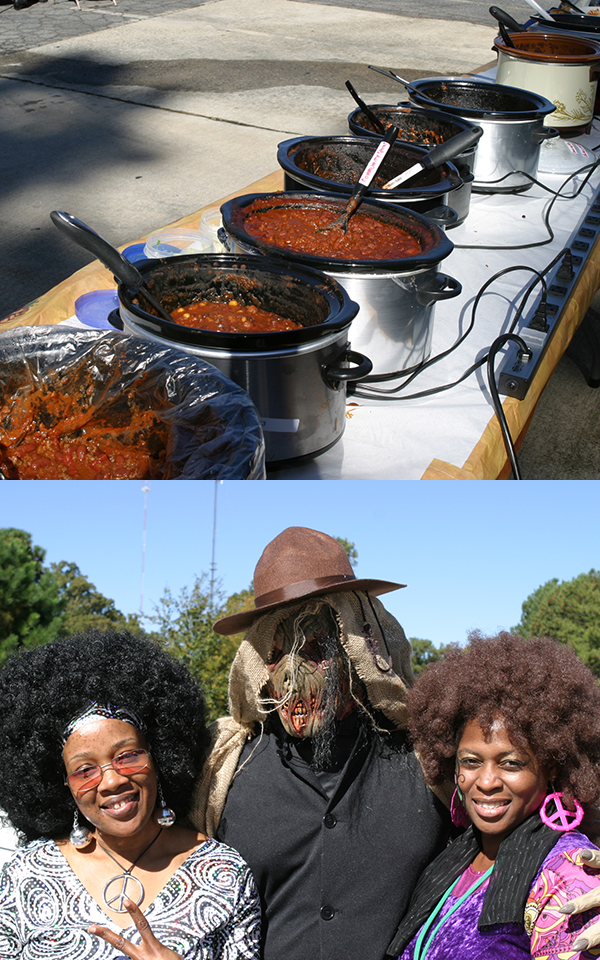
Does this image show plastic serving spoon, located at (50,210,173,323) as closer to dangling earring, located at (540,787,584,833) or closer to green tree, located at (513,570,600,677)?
dangling earring, located at (540,787,584,833)

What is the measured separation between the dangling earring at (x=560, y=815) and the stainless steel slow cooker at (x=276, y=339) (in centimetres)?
97

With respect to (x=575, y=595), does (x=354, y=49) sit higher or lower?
higher

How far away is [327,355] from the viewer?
A: 188 centimetres

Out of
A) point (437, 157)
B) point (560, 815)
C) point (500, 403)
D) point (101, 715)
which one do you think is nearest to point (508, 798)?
point (560, 815)

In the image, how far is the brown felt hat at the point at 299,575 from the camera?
1555 millimetres

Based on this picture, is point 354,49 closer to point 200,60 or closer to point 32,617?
point 200,60

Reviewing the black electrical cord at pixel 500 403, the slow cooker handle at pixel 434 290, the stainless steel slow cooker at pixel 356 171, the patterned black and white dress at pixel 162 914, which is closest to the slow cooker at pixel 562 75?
the stainless steel slow cooker at pixel 356 171

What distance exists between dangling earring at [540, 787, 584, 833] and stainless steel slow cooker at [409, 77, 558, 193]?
308 centimetres

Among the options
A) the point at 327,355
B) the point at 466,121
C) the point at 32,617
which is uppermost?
the point at 466,121

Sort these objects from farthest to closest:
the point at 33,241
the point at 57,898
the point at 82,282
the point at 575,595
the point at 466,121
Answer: the point at 575,595 < the point at 33,241 < the point at 466,121 < the point at 82,282 < the point at 57,898

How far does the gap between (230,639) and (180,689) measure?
754 centimetres

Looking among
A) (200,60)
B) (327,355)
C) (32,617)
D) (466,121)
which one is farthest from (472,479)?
(200,60)

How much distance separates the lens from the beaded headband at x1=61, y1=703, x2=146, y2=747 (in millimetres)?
1540

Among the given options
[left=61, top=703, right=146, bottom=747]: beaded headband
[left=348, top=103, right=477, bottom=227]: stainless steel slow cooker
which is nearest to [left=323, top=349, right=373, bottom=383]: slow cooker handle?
[left=61, top=703, right=146, bottom=747]: beaded headband
